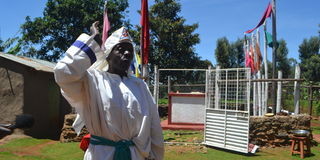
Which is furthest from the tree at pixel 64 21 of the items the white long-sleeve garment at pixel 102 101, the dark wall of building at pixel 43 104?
the white long-sleeve garment at pixel 102 101

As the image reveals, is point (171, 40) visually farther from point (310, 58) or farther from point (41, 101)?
point (310, 58)

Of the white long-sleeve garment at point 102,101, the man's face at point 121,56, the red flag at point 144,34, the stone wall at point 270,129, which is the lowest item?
the stone wall at point 270,129

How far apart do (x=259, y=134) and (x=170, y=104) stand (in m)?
4.56

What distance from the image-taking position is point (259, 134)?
8.69 m

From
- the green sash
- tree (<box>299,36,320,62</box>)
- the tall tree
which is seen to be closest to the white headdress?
the green sash

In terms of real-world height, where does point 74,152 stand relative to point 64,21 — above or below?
below

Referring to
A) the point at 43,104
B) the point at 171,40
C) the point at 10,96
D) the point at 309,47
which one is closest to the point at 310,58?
the point at 309,47

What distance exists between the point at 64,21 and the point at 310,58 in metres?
23.8

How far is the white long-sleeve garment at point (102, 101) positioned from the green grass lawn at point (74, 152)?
505 cm

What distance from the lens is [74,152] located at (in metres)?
7.42

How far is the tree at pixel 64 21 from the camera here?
66.2 feet

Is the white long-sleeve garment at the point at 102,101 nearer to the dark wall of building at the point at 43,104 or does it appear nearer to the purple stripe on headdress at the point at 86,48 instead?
the purple stripe on headdress at the point at 86,48

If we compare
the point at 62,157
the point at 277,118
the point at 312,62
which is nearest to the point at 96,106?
the point at 62,157

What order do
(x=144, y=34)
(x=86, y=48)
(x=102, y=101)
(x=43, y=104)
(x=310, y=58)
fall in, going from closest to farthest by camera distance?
(x=86, y=48), (x=102, y=101), (x=144, y=34), (x=43, y=104), (x=310, y=58)
